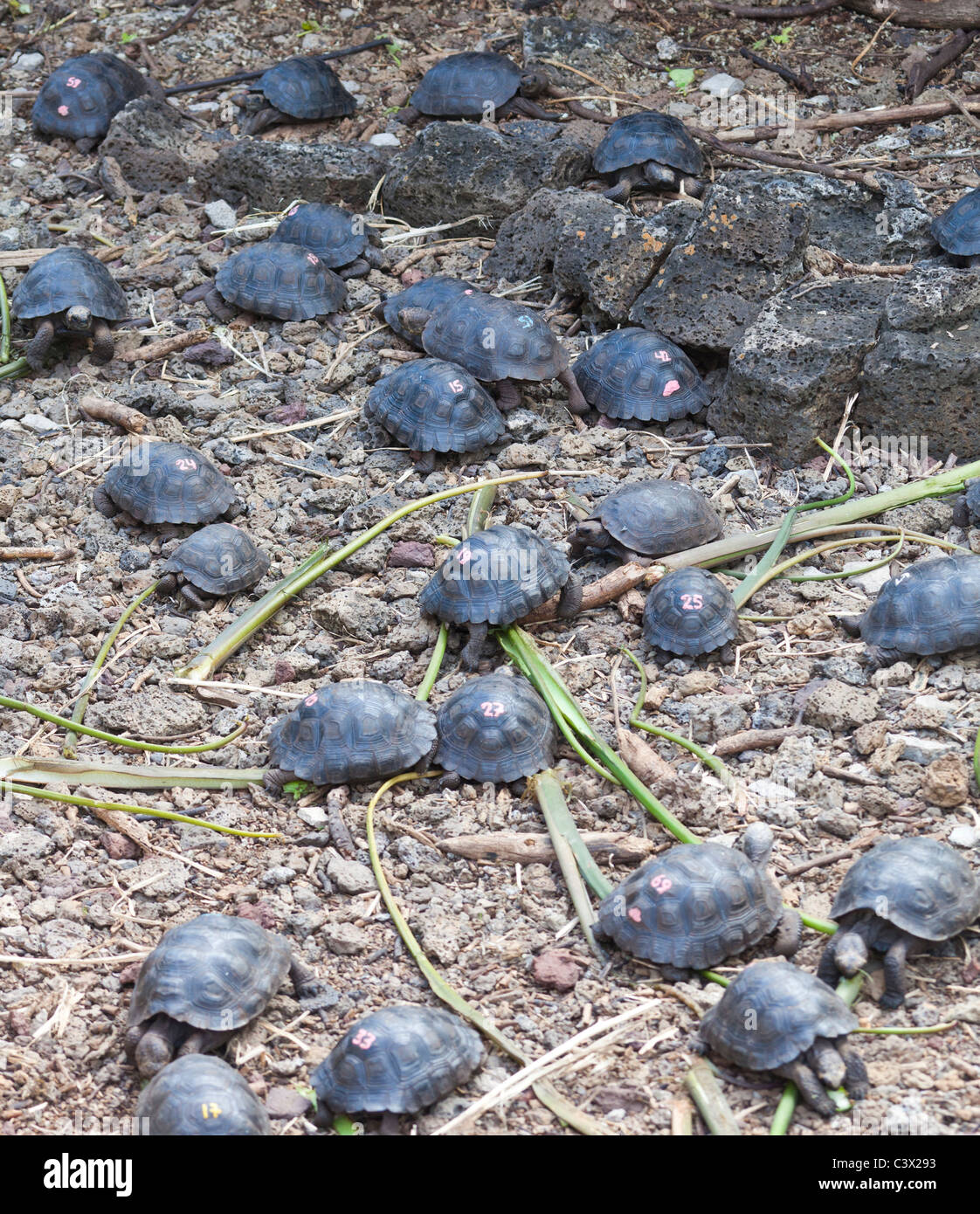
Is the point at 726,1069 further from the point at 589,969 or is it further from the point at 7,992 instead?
the point at 7,992

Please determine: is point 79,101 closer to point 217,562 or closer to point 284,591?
point 217,562

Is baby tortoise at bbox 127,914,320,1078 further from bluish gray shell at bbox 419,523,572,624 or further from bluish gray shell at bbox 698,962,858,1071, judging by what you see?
bluish gray shell at bbox 419,523,572,624

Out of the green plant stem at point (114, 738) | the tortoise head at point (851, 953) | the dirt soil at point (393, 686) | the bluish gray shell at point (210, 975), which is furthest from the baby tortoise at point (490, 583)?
the tortoise head at point (851, 953)

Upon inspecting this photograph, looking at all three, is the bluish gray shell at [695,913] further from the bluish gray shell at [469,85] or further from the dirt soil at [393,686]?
the bluish gray shell at [469,85]

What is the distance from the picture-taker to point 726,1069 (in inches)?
132

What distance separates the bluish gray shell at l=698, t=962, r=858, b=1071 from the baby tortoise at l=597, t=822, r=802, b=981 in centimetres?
22

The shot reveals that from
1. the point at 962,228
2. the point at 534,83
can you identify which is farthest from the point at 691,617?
the point at 534,83

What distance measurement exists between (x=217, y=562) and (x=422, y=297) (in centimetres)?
234

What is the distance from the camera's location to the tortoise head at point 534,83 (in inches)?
334

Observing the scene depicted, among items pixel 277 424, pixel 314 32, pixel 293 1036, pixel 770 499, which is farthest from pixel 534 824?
pixel 314 32

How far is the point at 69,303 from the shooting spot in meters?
6.60

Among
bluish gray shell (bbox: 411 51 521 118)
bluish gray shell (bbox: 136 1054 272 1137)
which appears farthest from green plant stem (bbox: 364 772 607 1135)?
bluish gray shell (bbox: 411 51 521 118)

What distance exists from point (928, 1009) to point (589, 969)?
3.21ft

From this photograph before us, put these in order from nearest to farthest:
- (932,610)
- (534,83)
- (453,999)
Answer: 1. (453,999)
2. (932,610)
3. (534,83)
